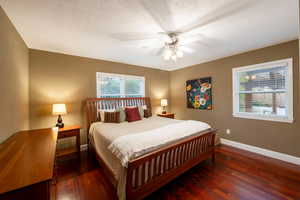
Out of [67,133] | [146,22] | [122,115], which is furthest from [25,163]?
[122,115]

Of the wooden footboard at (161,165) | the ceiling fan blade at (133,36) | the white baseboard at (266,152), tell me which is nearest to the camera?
the wooden footboard at (161,165)

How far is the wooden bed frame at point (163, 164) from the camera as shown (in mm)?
1431

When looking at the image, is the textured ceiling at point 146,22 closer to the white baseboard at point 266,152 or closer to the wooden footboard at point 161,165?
the wooden footboard at point 161,165

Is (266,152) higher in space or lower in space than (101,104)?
lower

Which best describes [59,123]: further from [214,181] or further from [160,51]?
[214,181]

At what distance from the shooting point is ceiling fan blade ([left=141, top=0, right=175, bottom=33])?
57.9 inches

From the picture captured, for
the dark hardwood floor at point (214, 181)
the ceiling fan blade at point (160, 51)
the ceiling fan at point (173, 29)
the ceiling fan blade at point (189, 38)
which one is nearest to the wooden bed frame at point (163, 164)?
the dark hardwood floor at point (214, 181)

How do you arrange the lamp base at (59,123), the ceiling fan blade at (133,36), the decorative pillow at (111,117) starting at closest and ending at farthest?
the ceiling fan blade at (133,36) < the lamp base at (59,123) < the decorative pillow at (111,117)

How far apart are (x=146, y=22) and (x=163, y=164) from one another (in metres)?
2.03

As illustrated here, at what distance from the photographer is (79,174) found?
7.18ft

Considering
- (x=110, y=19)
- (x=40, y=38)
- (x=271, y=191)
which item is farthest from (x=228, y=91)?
(x=40, y=38)

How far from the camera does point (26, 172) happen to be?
0.85m

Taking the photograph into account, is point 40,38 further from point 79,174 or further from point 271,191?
point 271,191

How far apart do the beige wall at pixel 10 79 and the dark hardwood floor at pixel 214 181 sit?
1.06 meters
